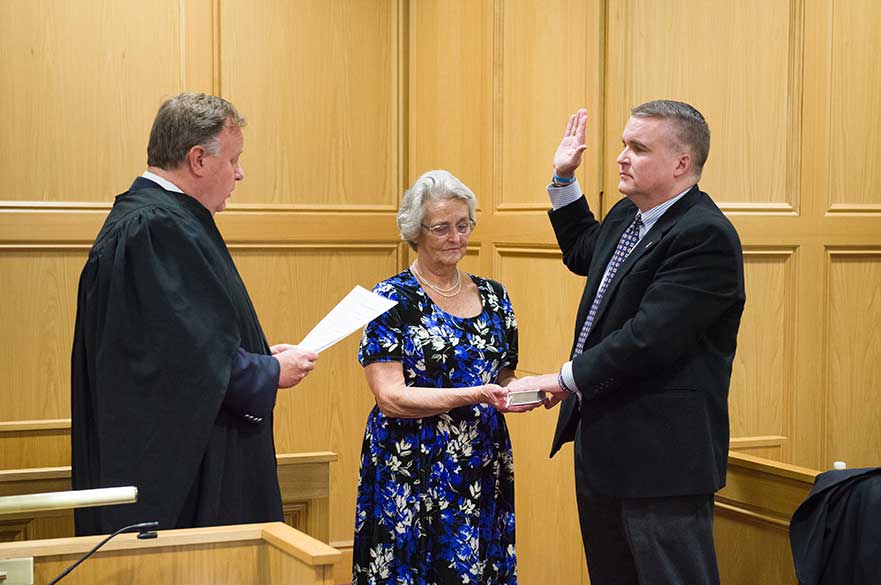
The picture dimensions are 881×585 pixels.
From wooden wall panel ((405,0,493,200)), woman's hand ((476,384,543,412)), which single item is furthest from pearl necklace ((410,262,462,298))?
wooden wall panel ((405,0,493,200))

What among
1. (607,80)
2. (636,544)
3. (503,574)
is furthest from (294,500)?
(607,80)

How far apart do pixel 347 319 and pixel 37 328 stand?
2.41 m

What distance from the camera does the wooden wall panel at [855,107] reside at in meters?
4.16

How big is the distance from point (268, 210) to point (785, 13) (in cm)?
239

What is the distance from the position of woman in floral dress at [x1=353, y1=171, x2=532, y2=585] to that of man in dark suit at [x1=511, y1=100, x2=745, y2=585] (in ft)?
1.07

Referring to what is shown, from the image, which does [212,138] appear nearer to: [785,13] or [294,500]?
[294,500]

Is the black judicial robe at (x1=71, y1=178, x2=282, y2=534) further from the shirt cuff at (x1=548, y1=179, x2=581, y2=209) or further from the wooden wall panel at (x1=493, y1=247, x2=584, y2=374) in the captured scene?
the wooden wall panel at (x1=493, y1=247, x2=584, y2=374)

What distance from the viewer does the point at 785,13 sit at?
4.09 metres

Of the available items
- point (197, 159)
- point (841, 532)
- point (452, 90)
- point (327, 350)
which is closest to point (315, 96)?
point (452, 90)

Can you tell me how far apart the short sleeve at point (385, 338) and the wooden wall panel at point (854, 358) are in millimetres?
1756

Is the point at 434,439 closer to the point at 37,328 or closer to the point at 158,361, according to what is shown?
the point at 158,361

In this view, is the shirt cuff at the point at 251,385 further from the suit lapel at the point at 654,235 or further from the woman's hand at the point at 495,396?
the suit lapel at the point at 654,235

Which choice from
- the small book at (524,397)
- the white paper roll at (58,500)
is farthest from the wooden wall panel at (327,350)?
the white paper roll at (58,500)

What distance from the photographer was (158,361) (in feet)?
9.31
